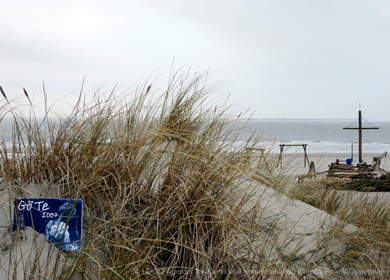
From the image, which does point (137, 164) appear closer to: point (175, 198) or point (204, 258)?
point (175, 198)

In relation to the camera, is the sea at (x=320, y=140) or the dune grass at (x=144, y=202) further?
the sea at (x=320, y=140)

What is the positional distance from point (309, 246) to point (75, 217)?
1665 mm

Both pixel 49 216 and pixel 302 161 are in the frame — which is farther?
pixel 302 161

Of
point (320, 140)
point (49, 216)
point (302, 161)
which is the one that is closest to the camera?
point (49, 216)

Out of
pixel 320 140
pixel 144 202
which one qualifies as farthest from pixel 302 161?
pixel 320 140

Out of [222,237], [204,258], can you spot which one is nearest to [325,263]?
[222,237]

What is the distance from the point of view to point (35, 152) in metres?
2.39

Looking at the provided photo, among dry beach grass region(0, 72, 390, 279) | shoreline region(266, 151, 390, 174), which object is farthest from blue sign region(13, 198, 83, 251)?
shoreline region(266, 151, 390, 174)

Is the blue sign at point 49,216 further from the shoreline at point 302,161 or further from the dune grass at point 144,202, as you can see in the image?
the shoreline at point 302,161

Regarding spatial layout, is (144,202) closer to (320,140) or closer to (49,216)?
(49,216)

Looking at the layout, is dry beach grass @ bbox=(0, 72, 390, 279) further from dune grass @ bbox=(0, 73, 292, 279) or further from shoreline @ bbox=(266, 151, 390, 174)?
shoreline @ bbox=(266, 151, 390, 174)

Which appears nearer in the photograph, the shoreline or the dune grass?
the dune grass

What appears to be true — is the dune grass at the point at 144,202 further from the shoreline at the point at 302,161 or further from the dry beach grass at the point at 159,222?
the shoreline at the point at 302,161

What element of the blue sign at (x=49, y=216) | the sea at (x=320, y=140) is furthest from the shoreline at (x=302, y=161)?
the blue sign at (x=49, y=216)
